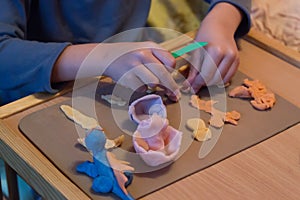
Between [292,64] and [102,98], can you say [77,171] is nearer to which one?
[102,98]

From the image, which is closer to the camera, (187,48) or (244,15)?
(187,48)

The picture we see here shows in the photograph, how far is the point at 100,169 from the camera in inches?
21.7

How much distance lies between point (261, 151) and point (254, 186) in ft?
0.20

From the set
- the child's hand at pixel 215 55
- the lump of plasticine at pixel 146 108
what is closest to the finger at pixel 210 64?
the child's hand at pixel 215 55

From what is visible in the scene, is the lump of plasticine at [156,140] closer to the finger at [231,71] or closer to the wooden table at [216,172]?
the wooden table at [216,172]

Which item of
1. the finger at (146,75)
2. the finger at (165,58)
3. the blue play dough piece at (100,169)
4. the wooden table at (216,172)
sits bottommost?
the wooden table at (216,172)

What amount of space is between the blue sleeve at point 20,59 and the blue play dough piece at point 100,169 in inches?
5.9

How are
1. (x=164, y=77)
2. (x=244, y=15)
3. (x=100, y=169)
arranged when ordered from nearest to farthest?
(x=100, y=169), (x=164, y=77), (x=244, y=15)

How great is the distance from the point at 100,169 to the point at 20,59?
22 centimetres

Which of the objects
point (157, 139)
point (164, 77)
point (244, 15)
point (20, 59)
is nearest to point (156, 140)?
point (157, 139)

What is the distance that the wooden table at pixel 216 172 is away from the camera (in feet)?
1.82

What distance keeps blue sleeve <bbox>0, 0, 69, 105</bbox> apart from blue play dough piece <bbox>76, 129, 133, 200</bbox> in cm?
15

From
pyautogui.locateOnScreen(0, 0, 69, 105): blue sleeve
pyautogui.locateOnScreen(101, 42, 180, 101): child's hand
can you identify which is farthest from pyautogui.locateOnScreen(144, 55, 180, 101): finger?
pyautogui.locateOnScreen(0, 0, 69, 105): blue sleeve

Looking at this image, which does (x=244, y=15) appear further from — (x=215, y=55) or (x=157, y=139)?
(x=157, y=139)
